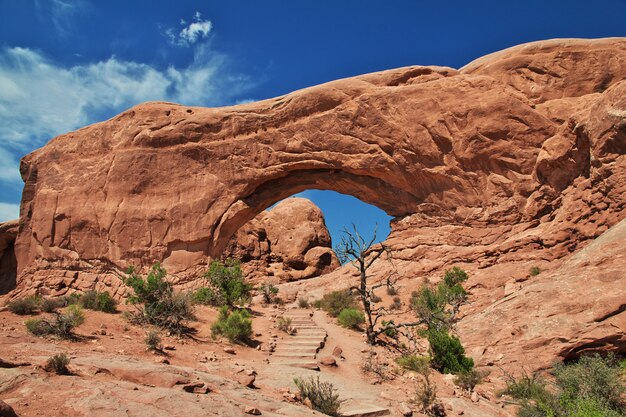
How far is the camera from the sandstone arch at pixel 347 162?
56.9ft

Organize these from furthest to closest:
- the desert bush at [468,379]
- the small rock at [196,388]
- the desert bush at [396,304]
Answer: the desert bush at [396,304]
the desert bush at [468,379]
the small rock at [196,388]

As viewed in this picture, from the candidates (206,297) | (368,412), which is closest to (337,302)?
(206,297)

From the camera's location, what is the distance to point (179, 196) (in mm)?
22141

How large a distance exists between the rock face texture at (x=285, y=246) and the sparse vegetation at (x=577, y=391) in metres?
21.8

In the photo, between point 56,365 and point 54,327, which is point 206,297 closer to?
point 54,327

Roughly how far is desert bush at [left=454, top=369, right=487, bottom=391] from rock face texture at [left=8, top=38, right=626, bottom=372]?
1.56 meters

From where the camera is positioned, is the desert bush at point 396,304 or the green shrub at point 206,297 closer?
the green shrub at point 206,297

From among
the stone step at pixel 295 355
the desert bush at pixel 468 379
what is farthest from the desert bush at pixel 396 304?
the desert bush at pixel 468 379

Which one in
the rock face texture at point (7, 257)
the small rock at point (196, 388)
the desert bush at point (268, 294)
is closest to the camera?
the small rock at point (196, 388)

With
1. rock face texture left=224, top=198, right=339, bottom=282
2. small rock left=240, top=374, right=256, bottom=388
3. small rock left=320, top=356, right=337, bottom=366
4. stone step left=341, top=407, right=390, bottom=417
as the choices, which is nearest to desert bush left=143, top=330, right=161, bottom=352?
small rock left=240, top=374, right=256, bottom=388

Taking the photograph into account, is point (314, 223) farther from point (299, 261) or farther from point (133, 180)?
point (133, 180)

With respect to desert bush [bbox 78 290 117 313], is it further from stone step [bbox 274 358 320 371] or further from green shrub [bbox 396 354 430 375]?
green shrub [bbox 396 354 430 375]

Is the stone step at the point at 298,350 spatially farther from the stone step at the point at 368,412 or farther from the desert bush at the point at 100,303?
the desert bush at the point at 100,303

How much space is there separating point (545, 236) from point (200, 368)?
42.5ft
